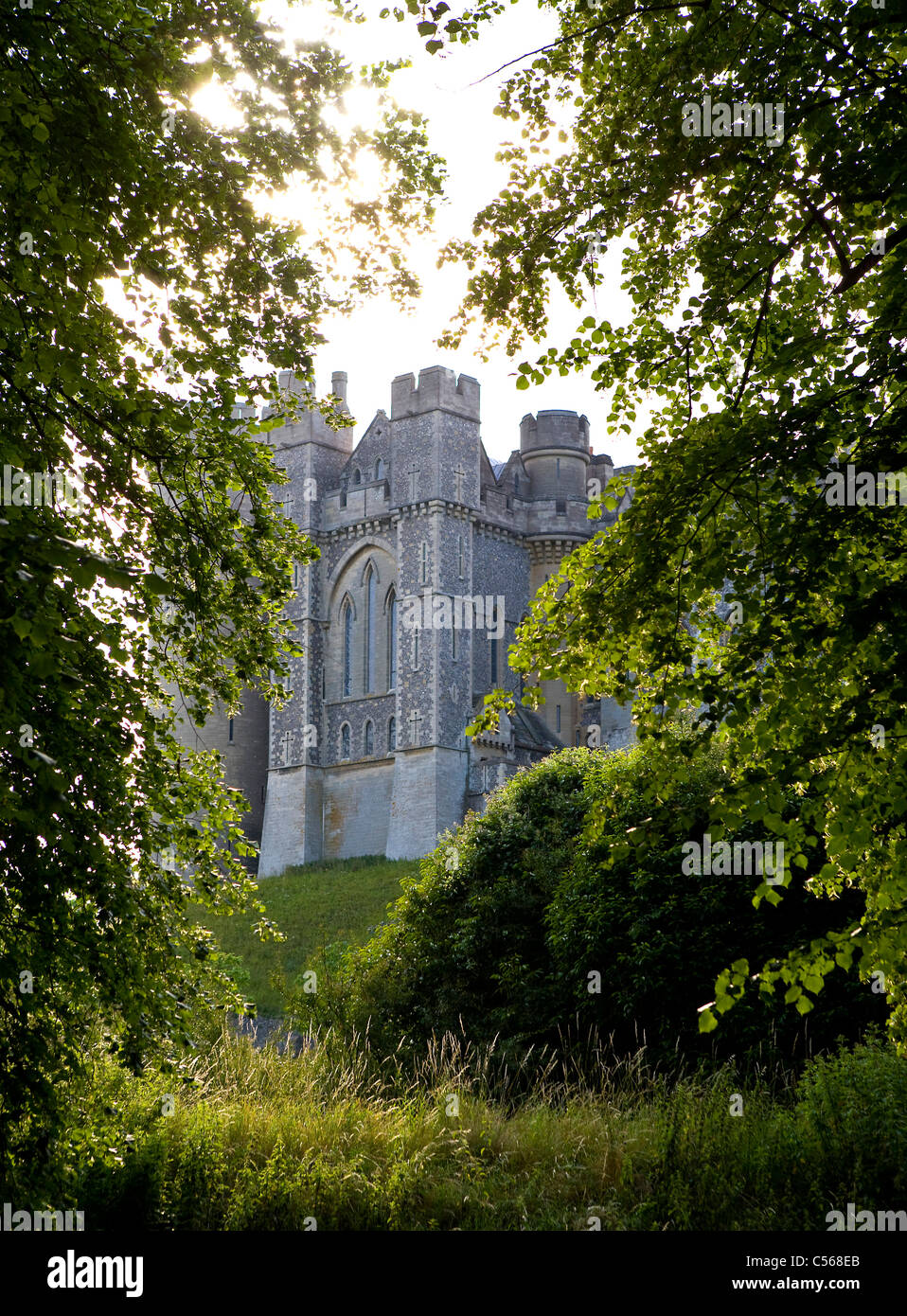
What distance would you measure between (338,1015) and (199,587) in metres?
6.61

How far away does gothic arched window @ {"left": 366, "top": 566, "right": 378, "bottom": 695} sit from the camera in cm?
4394

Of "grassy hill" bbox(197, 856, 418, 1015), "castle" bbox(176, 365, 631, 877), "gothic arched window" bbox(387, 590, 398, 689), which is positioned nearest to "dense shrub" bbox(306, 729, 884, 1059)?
"grassy hill" bbox(197, 856, 418, 1015)

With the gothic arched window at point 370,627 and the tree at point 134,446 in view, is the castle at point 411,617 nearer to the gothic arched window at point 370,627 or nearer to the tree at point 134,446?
the gothic arched window at point 370,627

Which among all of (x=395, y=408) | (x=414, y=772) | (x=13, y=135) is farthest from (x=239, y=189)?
(x=395, y=408)

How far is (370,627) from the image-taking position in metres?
44.3

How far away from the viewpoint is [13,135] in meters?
6.27

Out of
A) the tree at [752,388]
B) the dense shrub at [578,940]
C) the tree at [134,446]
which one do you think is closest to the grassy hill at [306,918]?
the dense shrub at [578,940]

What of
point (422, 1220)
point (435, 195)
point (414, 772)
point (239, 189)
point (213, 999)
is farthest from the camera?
point (414, 772)

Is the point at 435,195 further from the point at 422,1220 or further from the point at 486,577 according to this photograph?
the point at 486,577

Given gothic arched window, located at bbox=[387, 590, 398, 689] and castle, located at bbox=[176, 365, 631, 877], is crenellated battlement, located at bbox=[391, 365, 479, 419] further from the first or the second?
gothic arched window, located at bbox=[387, 590, 398, 689]

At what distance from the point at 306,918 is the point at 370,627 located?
54.4ft

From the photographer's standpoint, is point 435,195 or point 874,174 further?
point 435,195

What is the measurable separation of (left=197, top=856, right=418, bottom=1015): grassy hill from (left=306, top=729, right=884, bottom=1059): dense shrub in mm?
5737

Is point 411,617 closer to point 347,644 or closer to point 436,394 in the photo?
point 347,644
